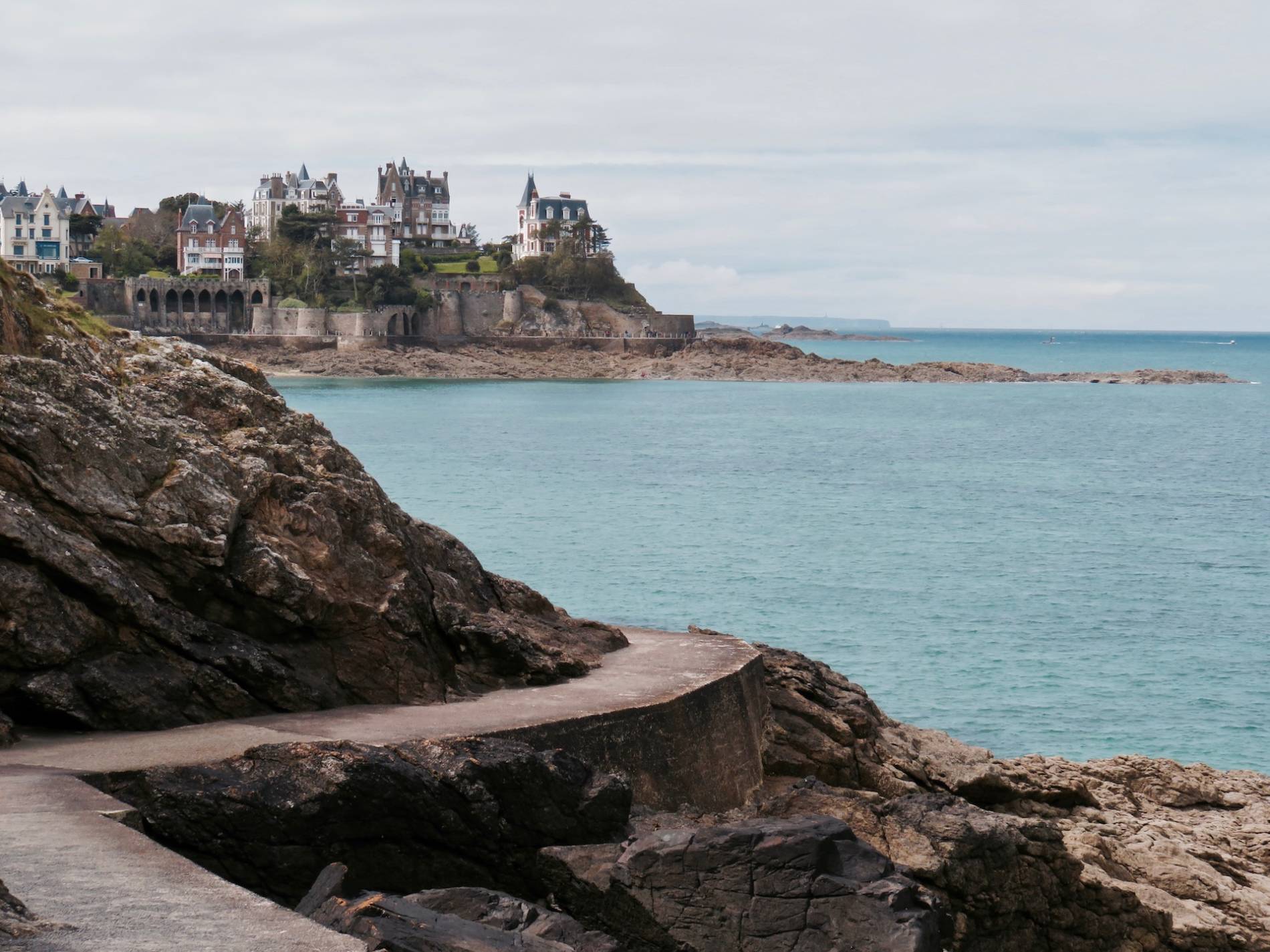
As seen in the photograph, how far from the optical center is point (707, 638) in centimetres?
1922

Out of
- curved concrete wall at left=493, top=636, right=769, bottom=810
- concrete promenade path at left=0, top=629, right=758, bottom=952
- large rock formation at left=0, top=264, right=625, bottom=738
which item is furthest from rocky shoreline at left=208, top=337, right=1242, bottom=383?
concrete promenade path at left=0, top=629, right=758, bottom=952


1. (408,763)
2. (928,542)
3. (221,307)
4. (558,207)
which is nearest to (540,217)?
(558,207)

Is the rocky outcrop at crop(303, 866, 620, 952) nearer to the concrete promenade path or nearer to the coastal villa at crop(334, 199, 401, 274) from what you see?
the concrete promenade path

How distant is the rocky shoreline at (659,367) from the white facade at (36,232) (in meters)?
16.4

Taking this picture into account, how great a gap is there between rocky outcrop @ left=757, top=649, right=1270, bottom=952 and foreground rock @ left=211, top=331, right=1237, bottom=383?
109 m

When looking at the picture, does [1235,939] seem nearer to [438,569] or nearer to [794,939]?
[794,939]

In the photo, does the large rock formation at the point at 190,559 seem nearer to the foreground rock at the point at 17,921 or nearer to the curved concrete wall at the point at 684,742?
the curved concrete wall at the point at 684,742

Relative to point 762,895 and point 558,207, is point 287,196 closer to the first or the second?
point 558,207

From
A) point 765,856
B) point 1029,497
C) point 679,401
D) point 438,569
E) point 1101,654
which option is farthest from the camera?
point 679,401

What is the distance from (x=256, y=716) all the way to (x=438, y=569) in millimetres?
3577

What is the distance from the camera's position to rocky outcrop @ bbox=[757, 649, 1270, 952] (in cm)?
1350

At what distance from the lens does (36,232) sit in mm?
129750

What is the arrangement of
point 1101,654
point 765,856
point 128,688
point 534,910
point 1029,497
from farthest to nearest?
point 1029,497 → point 1101,654 → point 128,688 → point 765,856 → point 534,910

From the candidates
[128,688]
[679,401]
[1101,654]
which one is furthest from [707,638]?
[679,401]
